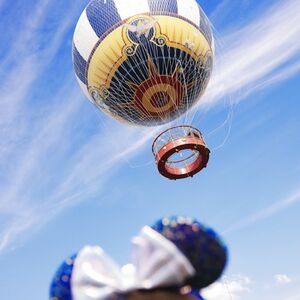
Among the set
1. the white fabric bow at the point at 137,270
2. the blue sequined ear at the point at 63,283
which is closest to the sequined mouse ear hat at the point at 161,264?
the white fabric bow at the point at 137,270

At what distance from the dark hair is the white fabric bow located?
0.09 feet

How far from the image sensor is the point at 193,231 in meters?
1.83

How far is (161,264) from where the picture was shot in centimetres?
173

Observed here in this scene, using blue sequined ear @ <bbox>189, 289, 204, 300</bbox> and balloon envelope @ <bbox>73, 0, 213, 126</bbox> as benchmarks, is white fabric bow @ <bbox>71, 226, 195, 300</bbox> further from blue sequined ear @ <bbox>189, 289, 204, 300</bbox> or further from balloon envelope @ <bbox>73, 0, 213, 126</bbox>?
balloon envelope @ <bbox>73, 0, 213, 126</bbox>

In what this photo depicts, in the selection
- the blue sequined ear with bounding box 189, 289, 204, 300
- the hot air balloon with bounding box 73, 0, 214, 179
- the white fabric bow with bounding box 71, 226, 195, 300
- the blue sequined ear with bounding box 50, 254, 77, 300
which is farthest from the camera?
the hot air balloon with bounding box 73, 0, 214, 179

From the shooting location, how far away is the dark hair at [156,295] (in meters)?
1.75

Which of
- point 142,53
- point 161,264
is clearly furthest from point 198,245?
point 142,53

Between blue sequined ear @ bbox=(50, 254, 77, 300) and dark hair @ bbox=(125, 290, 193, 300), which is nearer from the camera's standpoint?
dark hair @ bbox=(125, 290, 193, 300)

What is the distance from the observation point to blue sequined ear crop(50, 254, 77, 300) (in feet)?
6.83

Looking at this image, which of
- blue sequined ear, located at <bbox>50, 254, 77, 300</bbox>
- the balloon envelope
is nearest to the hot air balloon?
the balloon envelope

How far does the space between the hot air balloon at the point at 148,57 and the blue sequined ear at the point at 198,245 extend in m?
11.3

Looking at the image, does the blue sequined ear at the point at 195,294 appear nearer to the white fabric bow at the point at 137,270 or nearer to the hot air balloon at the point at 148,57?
the white fabric bow at the point at 137,270

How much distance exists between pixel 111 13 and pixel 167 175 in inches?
200

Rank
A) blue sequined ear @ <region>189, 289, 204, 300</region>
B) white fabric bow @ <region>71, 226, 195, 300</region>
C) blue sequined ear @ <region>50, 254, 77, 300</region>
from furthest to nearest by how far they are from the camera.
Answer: blue sequined ear @ <region>50, 254, 77, 300</region>, blue sequined ear @ <region>189, 289, 204, 300</region>, white fabric bow @ <region>71, 226, 195, 300</region>
